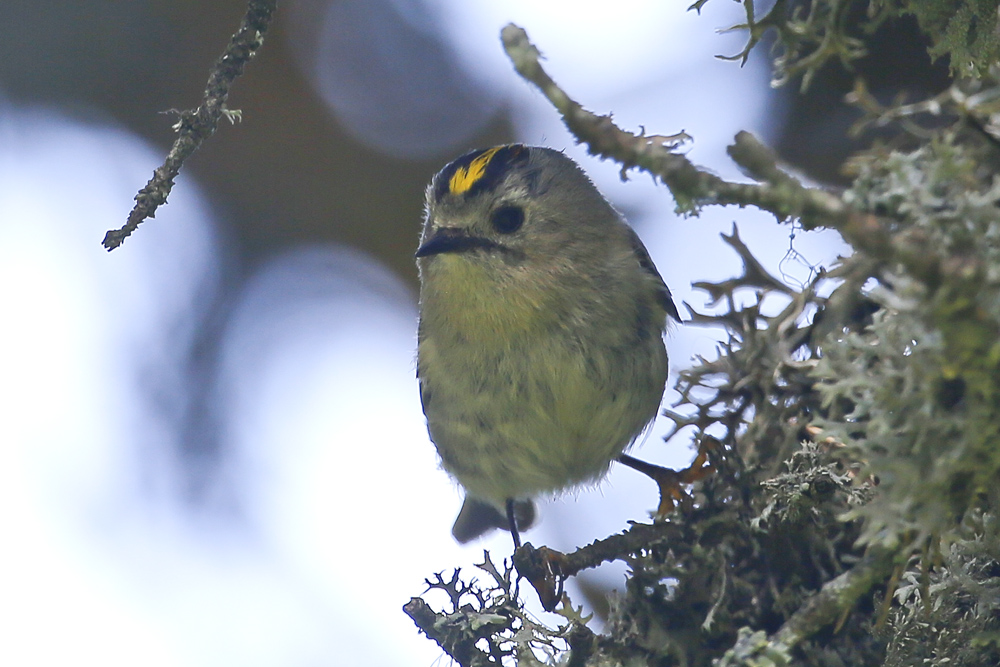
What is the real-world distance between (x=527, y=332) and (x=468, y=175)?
56 centimetres

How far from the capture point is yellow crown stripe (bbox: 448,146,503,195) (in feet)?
9.50

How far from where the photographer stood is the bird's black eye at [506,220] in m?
2.87

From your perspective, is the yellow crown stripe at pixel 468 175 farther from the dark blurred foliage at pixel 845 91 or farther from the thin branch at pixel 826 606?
the thin branch at pixel 826 606

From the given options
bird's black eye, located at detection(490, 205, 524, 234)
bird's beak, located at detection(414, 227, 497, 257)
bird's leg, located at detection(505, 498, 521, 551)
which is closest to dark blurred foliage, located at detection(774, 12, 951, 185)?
bird's black eye, located at detection(490, 205, 524, 234)

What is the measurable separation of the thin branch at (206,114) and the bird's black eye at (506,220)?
50.6 inches

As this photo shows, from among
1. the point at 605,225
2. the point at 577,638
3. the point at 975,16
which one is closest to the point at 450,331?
the point at 605,225

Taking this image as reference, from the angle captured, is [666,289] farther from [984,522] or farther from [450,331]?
[984,522]

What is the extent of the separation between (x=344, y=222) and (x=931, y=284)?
248cm

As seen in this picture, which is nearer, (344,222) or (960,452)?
(960,452)

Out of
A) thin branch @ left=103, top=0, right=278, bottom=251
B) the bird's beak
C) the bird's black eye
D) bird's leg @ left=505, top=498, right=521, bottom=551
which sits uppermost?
the bird's black eye

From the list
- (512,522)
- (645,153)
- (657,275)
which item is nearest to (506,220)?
(657,275)

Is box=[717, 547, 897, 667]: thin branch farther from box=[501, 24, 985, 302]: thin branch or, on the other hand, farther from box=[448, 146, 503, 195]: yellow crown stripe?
box=[448, 146, 503, 195]: yellow crown stripe

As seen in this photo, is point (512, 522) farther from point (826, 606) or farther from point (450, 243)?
point (826, 606)

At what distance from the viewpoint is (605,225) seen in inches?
123
